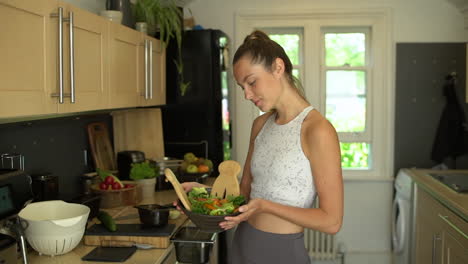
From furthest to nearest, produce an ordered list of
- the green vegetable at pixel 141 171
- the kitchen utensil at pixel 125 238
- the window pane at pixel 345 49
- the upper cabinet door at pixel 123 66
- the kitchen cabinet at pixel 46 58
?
1. the window pane at pixel 345 49
2. the green vegetable at pixel 141 171
3. the upper cabinet door at pixel 123 66
4. the kitchen utensil at pixel 125 238
5. the kitchen cabinet at pixel 46 58

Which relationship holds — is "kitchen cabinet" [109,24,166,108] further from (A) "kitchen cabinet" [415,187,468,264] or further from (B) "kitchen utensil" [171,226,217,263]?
(A) "kitchen cabinet" [415,187,468,264]

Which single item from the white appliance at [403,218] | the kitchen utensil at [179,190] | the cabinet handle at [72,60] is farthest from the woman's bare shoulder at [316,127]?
the white appliance at [403,218]

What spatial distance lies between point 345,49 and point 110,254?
9.03 ft

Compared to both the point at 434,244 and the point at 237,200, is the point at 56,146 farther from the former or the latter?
the point at 434,244

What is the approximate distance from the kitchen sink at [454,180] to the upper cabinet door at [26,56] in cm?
232

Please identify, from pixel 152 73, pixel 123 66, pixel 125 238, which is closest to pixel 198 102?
pixel 152 73

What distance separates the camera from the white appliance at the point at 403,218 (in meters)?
3.69

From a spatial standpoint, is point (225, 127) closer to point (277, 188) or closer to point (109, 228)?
point (109, 228)

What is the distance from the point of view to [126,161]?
3.07 metres

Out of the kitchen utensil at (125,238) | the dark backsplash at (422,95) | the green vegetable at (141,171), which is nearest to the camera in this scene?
the kitchen utensil at (125,238)

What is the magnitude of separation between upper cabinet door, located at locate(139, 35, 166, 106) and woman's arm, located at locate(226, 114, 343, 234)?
60.4 inches

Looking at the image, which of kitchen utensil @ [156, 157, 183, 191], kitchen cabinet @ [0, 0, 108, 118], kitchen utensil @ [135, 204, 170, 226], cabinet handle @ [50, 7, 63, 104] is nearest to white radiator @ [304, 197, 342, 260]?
kitchen utensil @ [156, 157, 183, 191]

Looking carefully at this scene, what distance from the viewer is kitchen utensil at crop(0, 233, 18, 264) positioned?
147 centimetres

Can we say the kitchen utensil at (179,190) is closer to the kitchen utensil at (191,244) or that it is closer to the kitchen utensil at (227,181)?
the kitchen utensil at (227,181)
